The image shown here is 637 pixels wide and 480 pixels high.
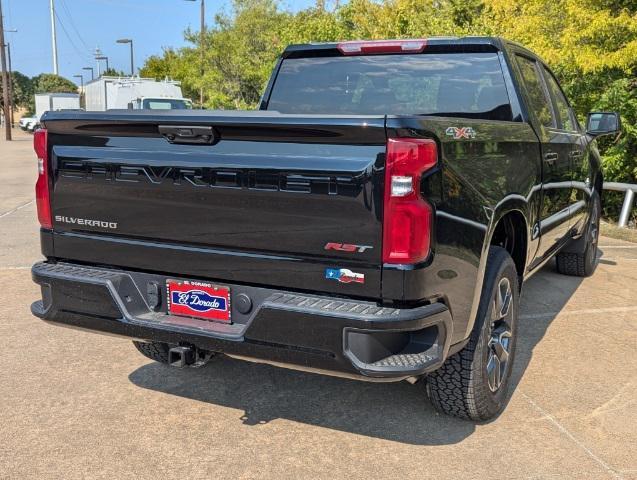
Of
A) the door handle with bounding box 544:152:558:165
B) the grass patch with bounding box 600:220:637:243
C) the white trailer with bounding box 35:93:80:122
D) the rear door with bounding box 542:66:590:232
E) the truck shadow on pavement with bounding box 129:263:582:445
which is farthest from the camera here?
the white trailer with bounding box 35:93:80:122

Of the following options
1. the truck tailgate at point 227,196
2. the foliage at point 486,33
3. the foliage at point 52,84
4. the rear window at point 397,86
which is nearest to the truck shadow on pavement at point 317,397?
the truck tailgate at point 227,196

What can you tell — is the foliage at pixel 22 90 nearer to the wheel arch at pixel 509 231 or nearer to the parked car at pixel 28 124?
the parked car at pixel 28 124

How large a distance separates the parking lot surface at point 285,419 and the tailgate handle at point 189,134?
1.50 metres

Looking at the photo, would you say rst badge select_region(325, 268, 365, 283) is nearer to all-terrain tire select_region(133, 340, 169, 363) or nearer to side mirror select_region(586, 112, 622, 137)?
all-terrain tire select_region(133, 340, 169, 363)

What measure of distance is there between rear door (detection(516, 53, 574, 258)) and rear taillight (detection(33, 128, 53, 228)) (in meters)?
2.92

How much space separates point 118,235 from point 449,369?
1.77m

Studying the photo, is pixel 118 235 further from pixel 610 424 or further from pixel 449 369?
pixel 610 424

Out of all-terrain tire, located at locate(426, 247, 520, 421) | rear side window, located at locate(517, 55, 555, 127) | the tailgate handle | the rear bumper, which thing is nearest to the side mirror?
rear side window, located at locate(517, 55, 555, 127)

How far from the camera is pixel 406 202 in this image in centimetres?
275

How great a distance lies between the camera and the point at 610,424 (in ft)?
12.2

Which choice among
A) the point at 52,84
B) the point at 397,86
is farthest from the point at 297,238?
the point at 52,84

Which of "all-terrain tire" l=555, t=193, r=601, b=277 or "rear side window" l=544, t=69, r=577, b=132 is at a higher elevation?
"rear side window" l=544, t=69, r=577, b=132

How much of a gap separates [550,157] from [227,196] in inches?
98.2

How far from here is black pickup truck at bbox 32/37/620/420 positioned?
110 inches
